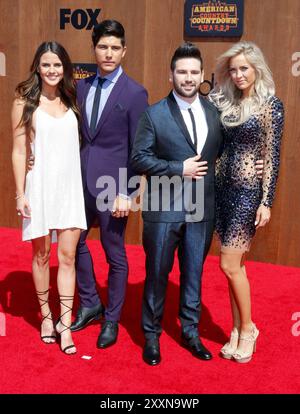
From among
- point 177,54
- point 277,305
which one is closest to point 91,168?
point 177,54

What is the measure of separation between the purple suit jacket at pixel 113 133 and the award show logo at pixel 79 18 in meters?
1.93

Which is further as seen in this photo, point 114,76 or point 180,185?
point 114,76

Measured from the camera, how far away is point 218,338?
3.27m

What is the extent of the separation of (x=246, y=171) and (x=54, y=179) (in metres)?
0.98

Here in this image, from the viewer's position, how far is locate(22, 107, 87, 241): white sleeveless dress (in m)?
2.86

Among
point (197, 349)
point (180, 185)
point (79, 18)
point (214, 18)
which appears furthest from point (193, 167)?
point (79, 18)

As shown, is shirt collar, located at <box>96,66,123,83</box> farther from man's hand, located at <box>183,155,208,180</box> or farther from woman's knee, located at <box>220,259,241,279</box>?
woman's knee, located at <box>220,259,241,279</box>

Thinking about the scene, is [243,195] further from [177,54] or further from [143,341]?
[143,341]

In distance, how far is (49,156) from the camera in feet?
9.43

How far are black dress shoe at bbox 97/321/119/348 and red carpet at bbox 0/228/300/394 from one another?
0.04 m

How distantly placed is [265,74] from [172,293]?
5.91 ft

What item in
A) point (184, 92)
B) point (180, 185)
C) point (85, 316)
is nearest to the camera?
point (184, 92)

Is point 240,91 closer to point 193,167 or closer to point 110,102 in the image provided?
point 193,167

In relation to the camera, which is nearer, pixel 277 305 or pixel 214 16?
pixel 277 305
